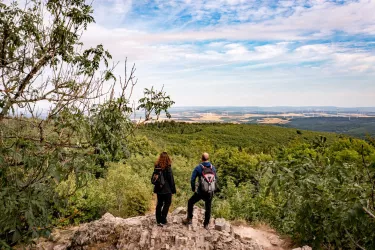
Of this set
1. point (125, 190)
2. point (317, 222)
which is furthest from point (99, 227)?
point (317, 222)

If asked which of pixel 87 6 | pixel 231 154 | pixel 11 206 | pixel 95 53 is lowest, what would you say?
pixel 231 154

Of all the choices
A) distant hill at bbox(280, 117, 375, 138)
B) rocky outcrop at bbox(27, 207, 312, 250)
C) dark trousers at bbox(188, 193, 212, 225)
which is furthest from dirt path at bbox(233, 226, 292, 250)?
distant hill at bbox(280, 117, 375, 138)

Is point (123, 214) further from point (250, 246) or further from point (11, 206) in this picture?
point (11, 206)

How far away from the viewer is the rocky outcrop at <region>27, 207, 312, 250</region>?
6539mm

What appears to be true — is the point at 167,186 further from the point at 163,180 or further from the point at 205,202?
the point at 205,202

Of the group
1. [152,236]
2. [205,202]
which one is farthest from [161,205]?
[205,202]

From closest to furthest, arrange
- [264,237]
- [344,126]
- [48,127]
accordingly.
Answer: [48,127], [264,237], [344,126]

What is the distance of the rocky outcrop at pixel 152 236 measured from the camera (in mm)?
6539

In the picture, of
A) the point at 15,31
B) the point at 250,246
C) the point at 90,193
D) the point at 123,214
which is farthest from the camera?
the point at 123,214

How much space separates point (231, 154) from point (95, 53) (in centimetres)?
2664

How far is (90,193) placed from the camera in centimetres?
1116

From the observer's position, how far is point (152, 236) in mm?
6684

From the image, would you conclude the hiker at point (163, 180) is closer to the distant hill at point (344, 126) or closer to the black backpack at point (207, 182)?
the black backpack at point (207, 182)

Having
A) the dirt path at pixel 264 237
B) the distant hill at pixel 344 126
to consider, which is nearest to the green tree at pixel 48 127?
the dirt path at pixel 264 237
